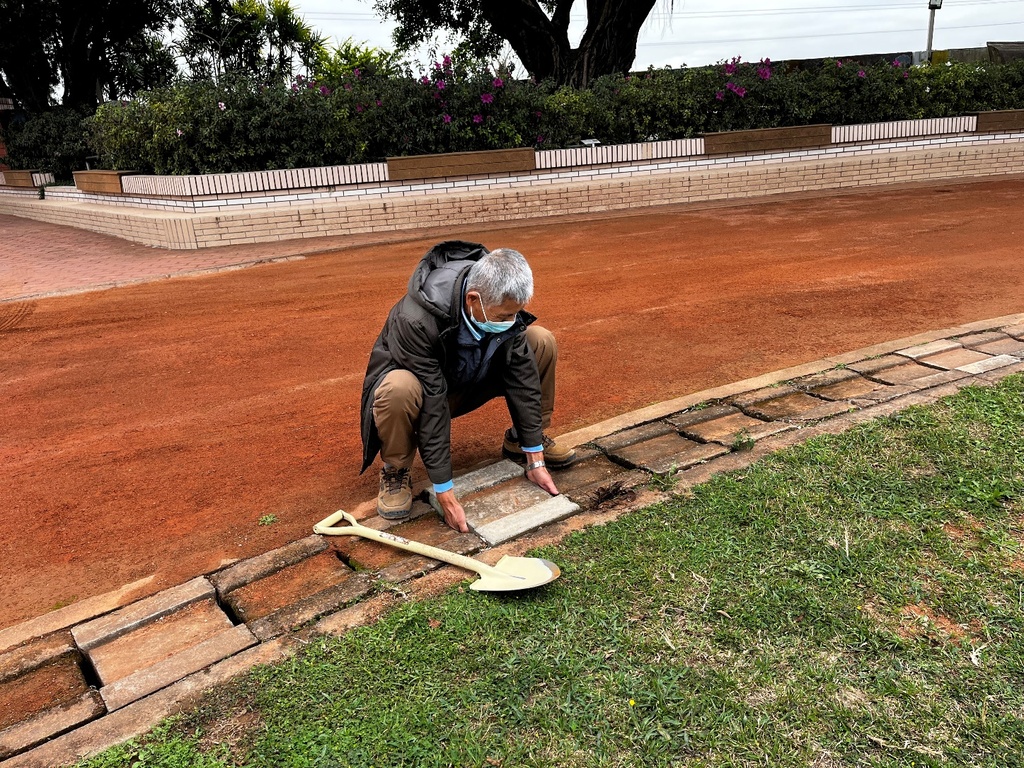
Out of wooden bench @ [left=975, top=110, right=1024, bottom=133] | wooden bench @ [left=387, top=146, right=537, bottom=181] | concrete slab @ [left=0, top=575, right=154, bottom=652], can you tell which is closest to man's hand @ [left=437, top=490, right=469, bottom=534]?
concrete slab @ [left=0, top=575, right=154, bottom=652]

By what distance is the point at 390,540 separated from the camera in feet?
10.3

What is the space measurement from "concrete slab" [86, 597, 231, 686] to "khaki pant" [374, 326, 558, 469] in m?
0.90

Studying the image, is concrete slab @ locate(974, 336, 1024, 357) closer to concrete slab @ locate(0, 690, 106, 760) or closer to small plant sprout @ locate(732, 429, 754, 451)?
small plant sprout @ locate(732, 429, 754, 451)

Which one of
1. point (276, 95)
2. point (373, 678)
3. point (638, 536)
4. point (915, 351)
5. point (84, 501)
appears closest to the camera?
point (373, 678)

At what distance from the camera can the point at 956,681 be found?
2.30 m

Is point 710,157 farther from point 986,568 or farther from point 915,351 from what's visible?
point 986,568

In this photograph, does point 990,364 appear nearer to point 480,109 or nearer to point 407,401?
point 407,401

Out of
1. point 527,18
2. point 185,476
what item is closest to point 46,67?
point 527,18

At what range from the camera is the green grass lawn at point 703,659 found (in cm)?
217

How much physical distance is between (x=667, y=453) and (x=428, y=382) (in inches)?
48.9

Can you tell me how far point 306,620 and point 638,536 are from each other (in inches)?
48.5

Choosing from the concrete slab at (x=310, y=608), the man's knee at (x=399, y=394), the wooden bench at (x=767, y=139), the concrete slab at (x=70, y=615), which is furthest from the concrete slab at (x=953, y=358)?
the wooden bench at (x=767, y=139)

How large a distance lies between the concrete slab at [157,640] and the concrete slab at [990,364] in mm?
3962

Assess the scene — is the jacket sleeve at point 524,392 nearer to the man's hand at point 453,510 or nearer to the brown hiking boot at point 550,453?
the brown hiking boot at point 550,453
